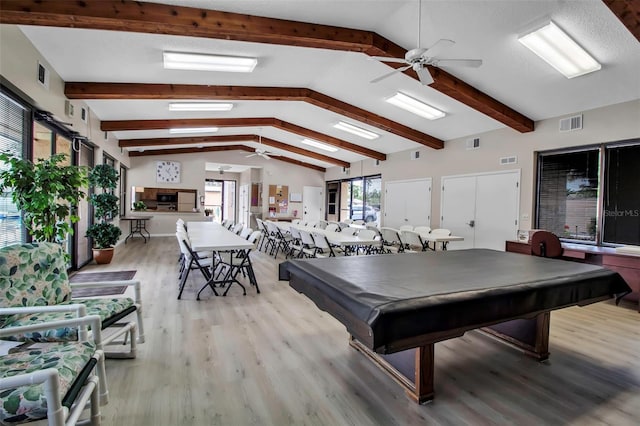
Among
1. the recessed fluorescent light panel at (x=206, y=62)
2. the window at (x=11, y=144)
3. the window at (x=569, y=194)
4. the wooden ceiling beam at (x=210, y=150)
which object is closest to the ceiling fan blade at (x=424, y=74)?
the recessed fluorescent light panel at (x=206, y=62)

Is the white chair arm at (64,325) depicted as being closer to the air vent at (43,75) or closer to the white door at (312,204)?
the air vent at (43,75)

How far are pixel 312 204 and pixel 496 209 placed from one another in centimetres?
779

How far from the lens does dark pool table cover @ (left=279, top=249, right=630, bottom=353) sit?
65.3 inches

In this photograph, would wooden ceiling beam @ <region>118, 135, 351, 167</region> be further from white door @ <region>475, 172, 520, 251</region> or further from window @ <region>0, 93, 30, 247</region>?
window @ <region>0, 93, 30, 247</region>

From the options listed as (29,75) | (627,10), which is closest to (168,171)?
(29,75)

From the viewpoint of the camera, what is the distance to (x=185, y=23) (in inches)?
121

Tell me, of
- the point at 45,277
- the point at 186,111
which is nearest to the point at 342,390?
the point at 45,277

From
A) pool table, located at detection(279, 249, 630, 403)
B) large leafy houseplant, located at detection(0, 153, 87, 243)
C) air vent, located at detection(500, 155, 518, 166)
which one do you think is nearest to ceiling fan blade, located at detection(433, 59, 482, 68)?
pool table, located at detection(279, 249, 630, 403)

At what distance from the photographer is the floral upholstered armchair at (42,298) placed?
6.51 ft

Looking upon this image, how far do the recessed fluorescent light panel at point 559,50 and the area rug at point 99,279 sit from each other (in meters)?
5.78

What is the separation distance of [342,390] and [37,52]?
461 centimetres

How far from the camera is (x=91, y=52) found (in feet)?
12.2

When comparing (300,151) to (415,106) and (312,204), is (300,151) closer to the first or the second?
(312,204)

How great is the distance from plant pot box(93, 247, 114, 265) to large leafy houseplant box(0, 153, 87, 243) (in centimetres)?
321
